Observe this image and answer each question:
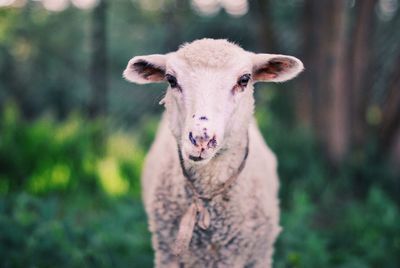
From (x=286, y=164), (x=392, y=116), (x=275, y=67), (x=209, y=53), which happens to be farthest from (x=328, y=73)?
(x=209, y=53)

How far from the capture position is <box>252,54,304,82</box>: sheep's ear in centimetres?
310

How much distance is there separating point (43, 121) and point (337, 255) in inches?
181

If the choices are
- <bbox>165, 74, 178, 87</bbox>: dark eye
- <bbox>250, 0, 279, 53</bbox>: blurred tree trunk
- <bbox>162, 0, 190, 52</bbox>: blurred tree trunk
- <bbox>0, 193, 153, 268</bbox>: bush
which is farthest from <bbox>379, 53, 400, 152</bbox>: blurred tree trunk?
<bbox>165, 74, 178, 87</bbox>: dark eye

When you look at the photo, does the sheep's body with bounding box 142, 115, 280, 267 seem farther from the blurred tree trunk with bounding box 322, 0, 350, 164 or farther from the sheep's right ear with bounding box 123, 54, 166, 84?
the blurred tree trunk with bounding box 322, 0, 350, 164

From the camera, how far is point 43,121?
7.67m

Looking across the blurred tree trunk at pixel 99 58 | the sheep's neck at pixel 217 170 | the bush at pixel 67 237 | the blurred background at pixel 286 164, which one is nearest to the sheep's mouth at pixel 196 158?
the sheep's neck at pixel 217 170

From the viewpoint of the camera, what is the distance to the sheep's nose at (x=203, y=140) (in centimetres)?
252

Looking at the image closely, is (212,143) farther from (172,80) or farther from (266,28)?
(266,28)

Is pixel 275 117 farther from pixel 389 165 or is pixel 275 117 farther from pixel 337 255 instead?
pixel 337 255

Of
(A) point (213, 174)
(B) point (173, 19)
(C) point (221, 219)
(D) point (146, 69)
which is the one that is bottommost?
(C) point (221, 219)

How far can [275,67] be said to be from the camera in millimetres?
3199

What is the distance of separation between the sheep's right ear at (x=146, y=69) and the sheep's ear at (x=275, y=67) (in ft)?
1.70

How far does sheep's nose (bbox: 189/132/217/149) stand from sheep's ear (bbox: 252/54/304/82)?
737mm

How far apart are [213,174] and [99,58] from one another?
5.15 meters
